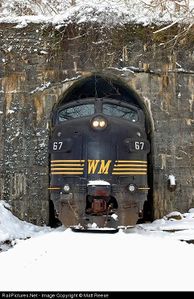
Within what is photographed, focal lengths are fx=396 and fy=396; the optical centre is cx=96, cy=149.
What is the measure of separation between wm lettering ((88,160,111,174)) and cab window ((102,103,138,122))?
1.19m

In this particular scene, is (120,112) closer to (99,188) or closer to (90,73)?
(99,188)

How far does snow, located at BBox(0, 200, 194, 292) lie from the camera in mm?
3684

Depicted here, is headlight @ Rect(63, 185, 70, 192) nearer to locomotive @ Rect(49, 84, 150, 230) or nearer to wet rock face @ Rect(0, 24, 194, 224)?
locomotive @ Rect(49, 84, 150, 230)

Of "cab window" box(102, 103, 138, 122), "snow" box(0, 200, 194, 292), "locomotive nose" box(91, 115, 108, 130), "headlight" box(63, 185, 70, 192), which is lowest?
"snow" box(0, 200, 194, 292)

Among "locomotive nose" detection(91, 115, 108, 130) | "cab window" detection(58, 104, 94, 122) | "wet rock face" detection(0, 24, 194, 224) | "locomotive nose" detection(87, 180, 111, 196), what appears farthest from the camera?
"wet rock face" detection(0, 24, 194, 224)

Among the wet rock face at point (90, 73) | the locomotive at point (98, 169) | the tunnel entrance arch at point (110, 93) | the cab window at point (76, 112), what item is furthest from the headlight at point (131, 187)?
the tunnel entrance arch at point (110, 93)

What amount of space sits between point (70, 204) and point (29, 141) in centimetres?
322

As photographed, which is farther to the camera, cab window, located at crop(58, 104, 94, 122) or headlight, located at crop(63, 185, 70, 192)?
cab window, located at crop(58, 104, 94, 122)

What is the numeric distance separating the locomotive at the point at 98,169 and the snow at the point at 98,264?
63 centimetres

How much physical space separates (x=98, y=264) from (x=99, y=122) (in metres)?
3.71

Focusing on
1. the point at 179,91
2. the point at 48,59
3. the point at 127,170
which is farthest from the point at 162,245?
the point at 48,59

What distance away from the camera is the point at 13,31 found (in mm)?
10445

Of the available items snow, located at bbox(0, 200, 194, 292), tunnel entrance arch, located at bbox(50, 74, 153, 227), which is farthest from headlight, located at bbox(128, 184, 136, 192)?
tunnel entrance arch, located at bbox(50, 74, 153, 227)

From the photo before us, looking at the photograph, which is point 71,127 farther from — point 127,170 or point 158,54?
point 158,54
